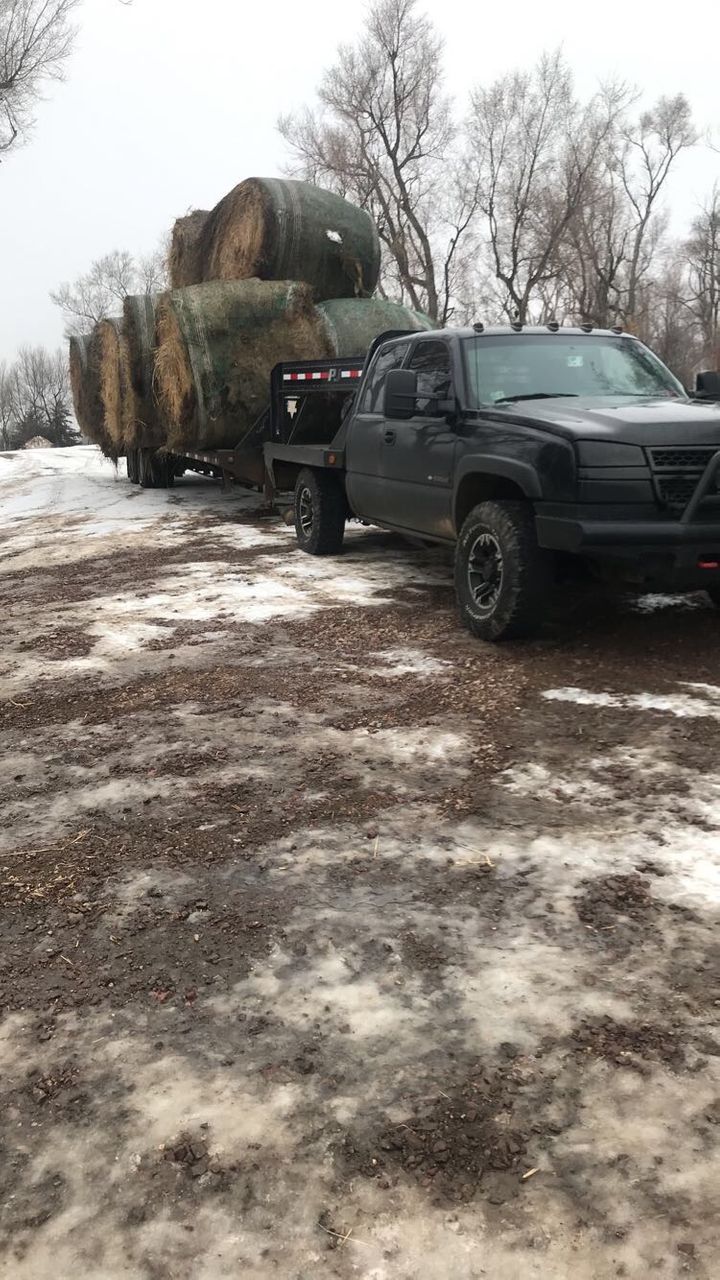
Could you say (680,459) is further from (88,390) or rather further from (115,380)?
(88,390)

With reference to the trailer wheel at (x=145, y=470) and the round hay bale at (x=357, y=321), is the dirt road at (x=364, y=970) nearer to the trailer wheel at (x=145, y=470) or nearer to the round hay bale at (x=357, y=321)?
the round hay bale at (x=357, y=321)

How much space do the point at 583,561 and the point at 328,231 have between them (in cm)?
871

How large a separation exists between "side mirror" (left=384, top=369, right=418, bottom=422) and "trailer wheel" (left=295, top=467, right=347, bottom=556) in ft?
7.75

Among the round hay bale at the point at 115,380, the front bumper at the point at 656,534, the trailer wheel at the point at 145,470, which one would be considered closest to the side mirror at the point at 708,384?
the front bumper at the point at 656,534

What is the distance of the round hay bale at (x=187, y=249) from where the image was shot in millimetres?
14531

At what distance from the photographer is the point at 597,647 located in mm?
5574

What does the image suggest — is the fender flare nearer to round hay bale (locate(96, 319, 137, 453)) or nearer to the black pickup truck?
the black pickup truck

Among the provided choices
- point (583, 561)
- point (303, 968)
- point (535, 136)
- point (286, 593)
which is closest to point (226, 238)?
point (286, 593)

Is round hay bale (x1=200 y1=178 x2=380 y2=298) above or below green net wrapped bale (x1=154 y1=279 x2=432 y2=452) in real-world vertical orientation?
above

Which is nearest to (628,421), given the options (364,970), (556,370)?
(556,370)

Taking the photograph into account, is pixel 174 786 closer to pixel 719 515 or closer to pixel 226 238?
pixel 719 515

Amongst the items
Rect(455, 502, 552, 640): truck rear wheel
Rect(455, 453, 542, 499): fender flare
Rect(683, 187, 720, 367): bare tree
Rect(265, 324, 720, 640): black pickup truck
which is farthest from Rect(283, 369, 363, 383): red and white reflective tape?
Rect(683, 187, 720, 367): bare tree

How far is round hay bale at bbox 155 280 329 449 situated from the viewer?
11234 mm

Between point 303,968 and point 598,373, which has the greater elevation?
point 598,373
